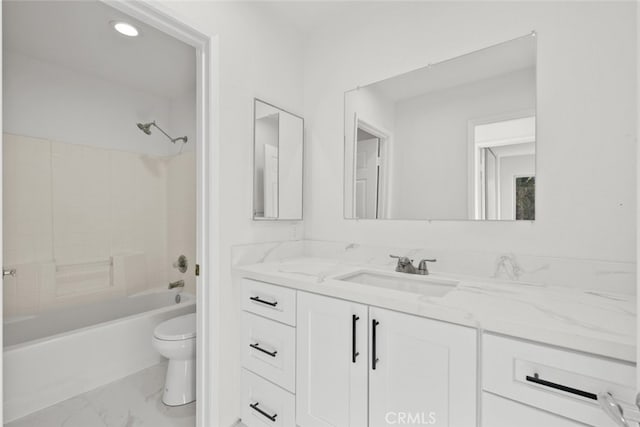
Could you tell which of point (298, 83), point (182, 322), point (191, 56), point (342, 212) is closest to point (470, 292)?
point (342, 212)

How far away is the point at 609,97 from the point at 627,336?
0.95 metres

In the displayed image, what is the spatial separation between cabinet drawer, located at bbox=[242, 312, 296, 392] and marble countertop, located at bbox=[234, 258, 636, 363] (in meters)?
0.23

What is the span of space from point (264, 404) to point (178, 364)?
712 mm

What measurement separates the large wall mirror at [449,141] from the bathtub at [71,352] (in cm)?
182

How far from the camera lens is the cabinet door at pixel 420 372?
3.11 ft

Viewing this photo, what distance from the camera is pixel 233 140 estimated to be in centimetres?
162

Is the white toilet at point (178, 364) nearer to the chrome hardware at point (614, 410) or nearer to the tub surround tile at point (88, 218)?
the tub surround tile at point (88, 218)

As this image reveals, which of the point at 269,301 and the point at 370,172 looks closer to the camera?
the point at 269,301

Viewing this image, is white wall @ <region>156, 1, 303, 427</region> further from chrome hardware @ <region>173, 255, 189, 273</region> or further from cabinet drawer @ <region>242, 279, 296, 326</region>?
chrome hardware @ <region>173, 255, 189, 273</region>

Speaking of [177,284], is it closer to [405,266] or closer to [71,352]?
[71,352]

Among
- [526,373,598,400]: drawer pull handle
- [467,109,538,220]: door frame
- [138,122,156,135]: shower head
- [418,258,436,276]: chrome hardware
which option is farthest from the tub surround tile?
[526,373,598,400]: drawer pull handle

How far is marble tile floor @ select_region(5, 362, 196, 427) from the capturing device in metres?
1.67

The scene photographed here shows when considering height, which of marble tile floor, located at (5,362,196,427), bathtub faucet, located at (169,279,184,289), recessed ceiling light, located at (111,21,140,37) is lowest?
marble tile floor, located at (5,362,196,427)

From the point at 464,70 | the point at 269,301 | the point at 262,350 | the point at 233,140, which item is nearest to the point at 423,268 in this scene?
the point at 269,301
